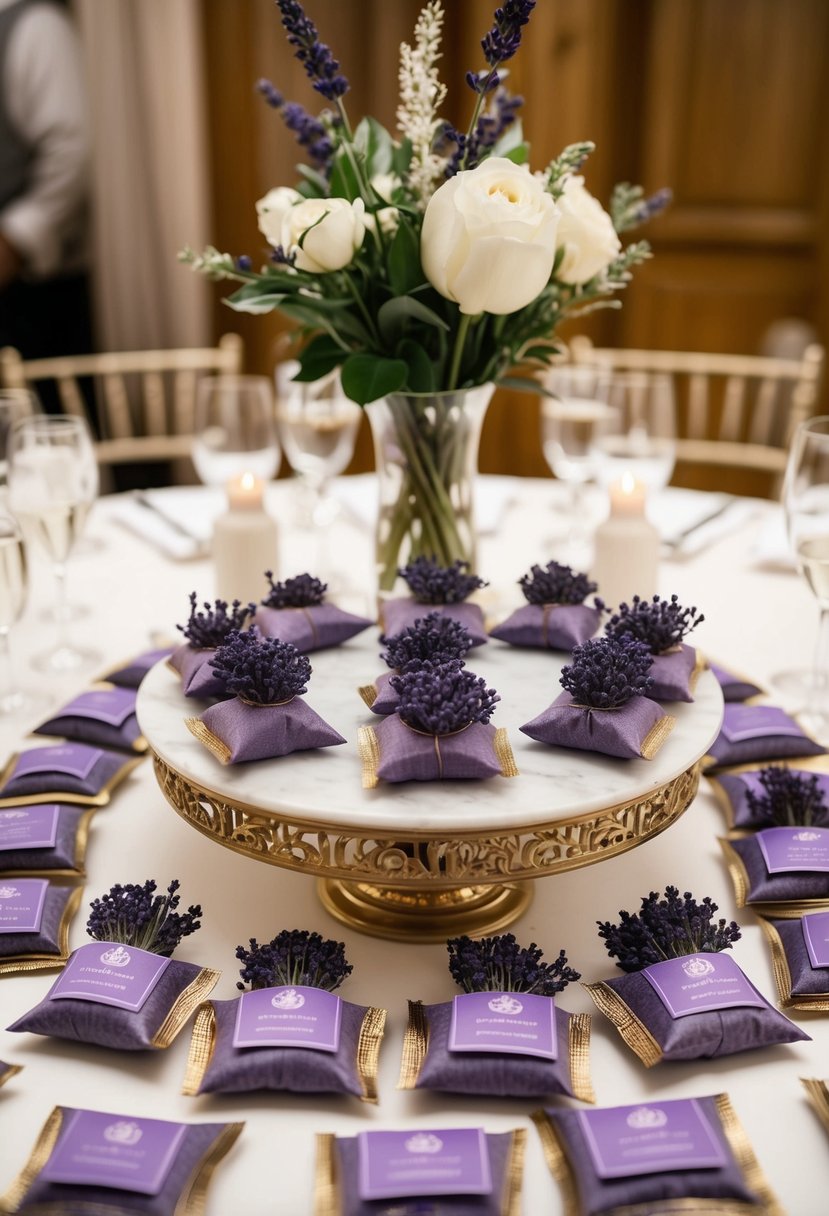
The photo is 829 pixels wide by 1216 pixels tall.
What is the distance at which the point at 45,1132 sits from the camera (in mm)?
625

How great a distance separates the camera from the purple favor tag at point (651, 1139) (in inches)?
23.3

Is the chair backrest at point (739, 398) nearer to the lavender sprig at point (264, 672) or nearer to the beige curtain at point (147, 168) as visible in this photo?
the beige curtain at point (147, 168)

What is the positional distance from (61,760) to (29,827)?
4.1 inches

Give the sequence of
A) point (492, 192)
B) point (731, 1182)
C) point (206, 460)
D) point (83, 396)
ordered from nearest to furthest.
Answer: point (731, 1182) → point (492, 192) → point (206, 460) → point (83, 396)

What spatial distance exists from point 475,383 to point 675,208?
7.86 feet

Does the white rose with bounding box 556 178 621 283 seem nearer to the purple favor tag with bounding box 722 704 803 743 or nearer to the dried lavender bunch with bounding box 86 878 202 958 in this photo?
the purple favor tag with bounding box 722 704 803 743

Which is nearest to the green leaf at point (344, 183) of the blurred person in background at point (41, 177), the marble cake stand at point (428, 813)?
the marble cake stand at point (428, 813)

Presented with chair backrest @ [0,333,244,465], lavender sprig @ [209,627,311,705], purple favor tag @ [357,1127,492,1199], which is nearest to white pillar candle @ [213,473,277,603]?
lavender sprig @ [209,627,311,705]

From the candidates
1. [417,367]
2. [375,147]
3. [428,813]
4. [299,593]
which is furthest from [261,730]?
[375,147]

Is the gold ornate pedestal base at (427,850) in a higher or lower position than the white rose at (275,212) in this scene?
lower

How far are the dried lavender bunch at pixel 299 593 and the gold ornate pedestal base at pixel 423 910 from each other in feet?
0.91

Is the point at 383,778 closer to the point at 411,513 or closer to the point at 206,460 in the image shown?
the point at 411,513

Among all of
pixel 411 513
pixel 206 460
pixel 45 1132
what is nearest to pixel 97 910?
pixel 45 1132

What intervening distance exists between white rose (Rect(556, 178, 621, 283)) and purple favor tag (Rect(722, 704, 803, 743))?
0.47 m
